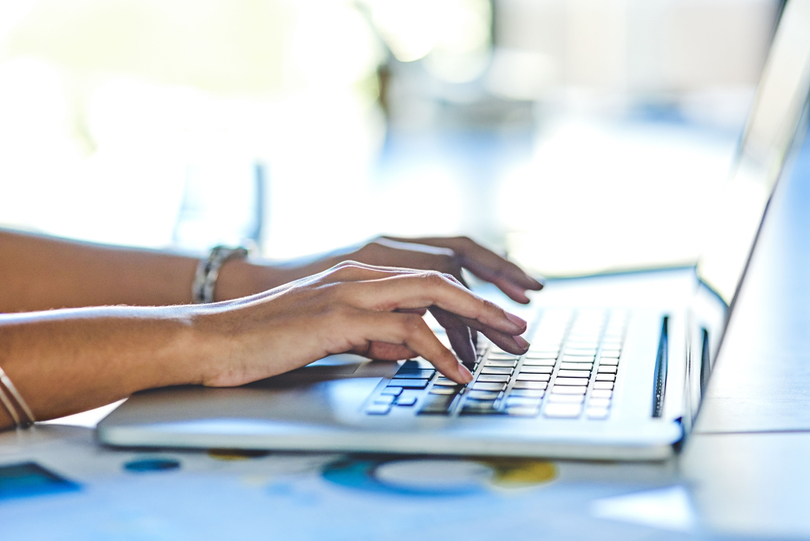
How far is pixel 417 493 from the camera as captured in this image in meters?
0.40

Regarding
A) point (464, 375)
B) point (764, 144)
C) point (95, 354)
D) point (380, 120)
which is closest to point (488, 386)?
point (464, 375)

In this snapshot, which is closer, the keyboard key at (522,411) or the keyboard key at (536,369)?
the keyboard key at (522,411)

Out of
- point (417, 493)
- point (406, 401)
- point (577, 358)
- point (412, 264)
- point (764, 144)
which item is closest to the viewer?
point (417, 493)

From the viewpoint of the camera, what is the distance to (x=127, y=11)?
26.5ft

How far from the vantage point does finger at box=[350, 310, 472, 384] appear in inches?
20.8

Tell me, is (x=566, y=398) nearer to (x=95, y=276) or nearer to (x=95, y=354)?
(x=95, y=354)

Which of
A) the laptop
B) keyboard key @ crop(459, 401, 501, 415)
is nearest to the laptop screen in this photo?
the laptop

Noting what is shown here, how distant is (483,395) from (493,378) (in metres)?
0.05

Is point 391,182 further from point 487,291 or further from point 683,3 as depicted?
point 683,3

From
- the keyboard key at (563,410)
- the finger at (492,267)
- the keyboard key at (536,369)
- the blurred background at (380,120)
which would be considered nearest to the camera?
the keyboard key at (563,410)

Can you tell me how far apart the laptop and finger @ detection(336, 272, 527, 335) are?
45 millimetres

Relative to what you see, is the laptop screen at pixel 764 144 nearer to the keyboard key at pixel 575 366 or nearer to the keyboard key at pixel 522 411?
the keyboard key at pixel 575 366

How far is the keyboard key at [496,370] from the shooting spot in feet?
1.86

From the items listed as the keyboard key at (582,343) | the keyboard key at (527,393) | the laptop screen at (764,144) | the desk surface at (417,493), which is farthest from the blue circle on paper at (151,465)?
the laptop screen at (764,144)
